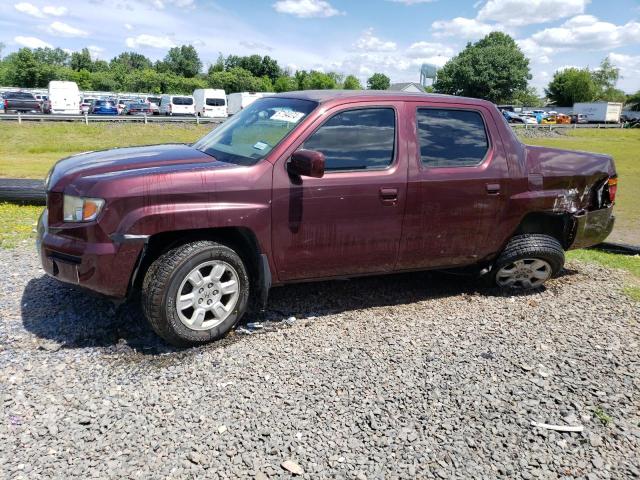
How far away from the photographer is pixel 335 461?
277cm

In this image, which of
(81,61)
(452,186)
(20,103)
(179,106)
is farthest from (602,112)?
(81,61)

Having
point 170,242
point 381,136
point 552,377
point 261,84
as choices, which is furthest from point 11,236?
point 261,84

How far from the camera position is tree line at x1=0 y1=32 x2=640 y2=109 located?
80.9m

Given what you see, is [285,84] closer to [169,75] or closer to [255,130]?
[169,75]

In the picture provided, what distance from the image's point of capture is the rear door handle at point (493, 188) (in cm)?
469

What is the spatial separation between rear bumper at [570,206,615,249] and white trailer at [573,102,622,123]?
69.7 m

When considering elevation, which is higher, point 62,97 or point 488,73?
point 488,73

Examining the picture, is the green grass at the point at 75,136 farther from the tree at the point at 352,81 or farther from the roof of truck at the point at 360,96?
the tree at the point at 352,81

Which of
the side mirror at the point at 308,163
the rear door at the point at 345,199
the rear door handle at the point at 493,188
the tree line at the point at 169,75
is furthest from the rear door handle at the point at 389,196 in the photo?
the tree line at the point at 169,75

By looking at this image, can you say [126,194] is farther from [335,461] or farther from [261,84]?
[261,84]

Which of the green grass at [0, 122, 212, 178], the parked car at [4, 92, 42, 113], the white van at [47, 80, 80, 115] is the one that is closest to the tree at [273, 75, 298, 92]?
the white van at [47, 80, 80, 115]

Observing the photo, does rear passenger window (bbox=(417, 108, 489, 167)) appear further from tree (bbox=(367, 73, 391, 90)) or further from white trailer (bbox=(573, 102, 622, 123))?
tree (bbox=(367, 73, 391, 90))

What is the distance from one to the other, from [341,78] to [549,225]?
109 m

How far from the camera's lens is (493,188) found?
15.5ft
